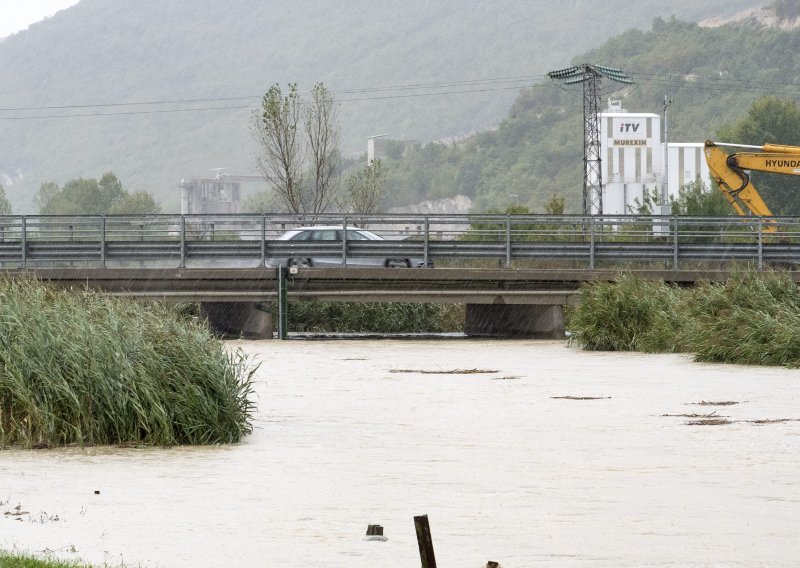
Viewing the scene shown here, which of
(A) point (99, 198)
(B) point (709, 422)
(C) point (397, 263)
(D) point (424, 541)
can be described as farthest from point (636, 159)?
(D) point (424, 541)

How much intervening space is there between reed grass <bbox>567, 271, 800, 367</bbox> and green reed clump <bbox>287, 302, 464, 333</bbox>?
7.07 m

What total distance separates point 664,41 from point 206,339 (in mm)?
180530

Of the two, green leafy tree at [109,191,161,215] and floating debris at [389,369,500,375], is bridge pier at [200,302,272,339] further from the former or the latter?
green leafy tree at [109,191,161,215]

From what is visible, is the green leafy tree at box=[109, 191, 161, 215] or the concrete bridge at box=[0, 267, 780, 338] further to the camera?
the green leafy tree at box=[109, 191, 161, 215]

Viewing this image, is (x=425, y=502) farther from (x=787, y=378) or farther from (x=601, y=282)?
(x=601, y=282)

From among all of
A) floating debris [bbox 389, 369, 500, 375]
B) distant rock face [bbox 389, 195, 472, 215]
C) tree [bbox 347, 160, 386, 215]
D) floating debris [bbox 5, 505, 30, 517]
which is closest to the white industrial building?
distant rock face [bbox 389, 195, 472, 215]

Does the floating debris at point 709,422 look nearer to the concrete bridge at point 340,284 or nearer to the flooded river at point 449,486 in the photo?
the flooded river at point 449,486

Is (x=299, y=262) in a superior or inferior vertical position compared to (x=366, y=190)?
inferior

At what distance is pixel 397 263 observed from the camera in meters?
33.1

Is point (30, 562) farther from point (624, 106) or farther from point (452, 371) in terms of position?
point (624, 106)

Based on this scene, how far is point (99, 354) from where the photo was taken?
40.2 ft

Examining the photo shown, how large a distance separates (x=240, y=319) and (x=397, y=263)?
432cm

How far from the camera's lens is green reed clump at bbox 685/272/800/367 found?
21.1m

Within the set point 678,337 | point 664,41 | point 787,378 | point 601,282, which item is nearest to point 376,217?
point 601,282
